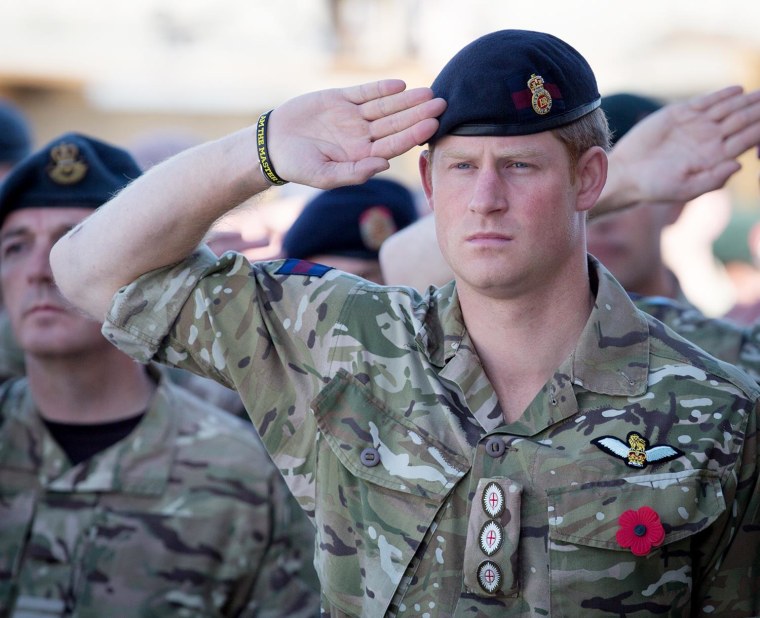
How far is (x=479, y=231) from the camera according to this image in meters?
2.64

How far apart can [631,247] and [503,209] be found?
195cm

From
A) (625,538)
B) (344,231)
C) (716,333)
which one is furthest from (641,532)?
(344,231)

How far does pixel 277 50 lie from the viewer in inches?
921

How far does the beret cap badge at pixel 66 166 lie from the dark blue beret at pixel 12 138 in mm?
2542

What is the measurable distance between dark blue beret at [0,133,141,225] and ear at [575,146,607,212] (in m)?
1.75

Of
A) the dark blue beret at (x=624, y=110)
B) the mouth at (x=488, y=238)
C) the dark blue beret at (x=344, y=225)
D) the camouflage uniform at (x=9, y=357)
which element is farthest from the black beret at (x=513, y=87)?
the camouflage uniform at (x=9, y=357)

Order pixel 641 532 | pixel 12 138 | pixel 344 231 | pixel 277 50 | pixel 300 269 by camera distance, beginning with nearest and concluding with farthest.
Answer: pixel 641 532 < pixel 300 269 < pixel 344 231 < pixel 12 138 < pixel 277 50

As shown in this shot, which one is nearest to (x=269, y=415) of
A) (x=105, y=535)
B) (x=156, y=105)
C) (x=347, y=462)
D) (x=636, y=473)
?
(x=347, y=462)

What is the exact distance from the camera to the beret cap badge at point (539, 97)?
105 inches

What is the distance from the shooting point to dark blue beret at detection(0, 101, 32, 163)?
6.47m

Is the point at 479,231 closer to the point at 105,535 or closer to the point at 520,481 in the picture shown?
the point at 520,481

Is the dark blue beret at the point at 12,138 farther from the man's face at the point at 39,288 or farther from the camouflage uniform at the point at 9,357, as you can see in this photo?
the man's face at the point at 39,288

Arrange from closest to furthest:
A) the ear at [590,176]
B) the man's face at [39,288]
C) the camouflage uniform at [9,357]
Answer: the ear at [590,176]
the man's face at [39,288]
the camouflage uniform at [9,357]

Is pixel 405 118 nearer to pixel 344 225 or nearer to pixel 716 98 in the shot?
pixel 716 98
